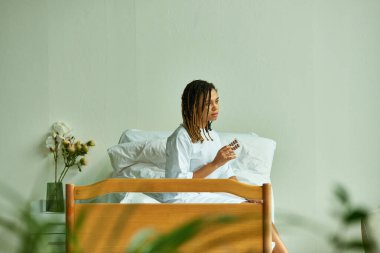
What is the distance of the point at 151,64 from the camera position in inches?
162

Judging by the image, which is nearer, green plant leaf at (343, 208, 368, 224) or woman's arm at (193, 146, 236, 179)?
green plant leaf at (343, 208, 368, 224)

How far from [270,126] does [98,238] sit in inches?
87.9

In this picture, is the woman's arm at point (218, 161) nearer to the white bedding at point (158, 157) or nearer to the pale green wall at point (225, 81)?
the white bedding at point (158, 157)

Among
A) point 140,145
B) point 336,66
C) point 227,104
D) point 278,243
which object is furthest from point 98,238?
point 336,66

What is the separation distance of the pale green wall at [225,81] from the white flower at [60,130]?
0.05m

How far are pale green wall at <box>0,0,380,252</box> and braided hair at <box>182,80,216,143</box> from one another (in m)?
0.97

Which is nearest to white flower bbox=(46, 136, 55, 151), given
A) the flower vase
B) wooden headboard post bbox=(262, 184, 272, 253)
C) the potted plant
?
the potted plant

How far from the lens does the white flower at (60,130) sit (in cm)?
403

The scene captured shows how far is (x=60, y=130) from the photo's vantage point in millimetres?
4027

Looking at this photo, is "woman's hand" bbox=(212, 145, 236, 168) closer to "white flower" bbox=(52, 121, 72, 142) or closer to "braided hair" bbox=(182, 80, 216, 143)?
"braided hair" bbox=(182, 80, 216, 143)

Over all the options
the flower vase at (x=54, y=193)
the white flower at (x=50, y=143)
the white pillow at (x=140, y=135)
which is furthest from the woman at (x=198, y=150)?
the white flower at (x=50, y=143)

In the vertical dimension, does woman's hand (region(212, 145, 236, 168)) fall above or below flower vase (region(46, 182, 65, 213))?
above

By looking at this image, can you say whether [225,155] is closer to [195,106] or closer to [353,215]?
[195,106]

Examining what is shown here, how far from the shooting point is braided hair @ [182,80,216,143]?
120 inches
